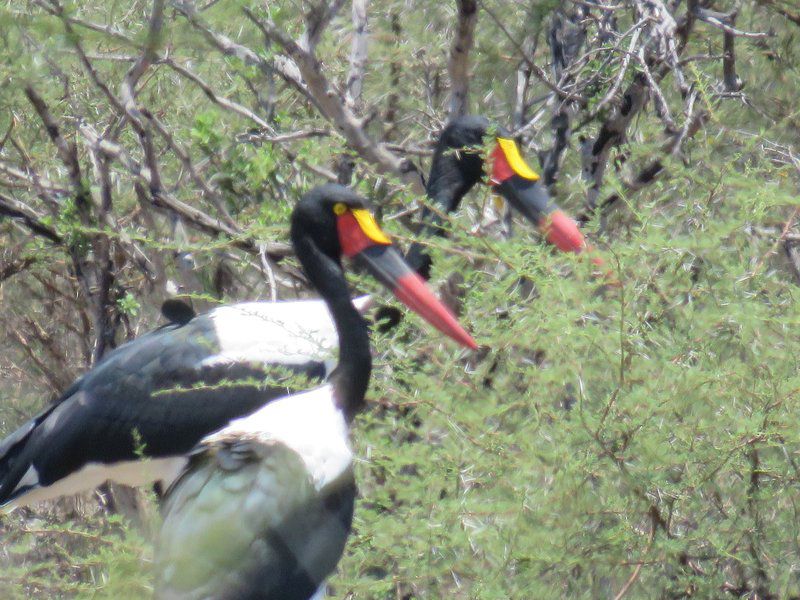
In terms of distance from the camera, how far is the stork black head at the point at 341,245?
11.5ft

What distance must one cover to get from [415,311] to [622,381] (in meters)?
1.01

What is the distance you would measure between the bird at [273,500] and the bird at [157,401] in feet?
1.80

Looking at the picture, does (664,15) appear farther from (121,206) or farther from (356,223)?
(121,206)

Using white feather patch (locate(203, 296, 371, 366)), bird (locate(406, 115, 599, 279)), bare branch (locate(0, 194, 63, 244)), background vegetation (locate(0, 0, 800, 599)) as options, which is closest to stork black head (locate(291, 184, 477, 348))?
background vegetation (locate(0, 0, 800, 599))

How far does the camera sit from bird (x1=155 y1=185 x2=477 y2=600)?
2.60 meters

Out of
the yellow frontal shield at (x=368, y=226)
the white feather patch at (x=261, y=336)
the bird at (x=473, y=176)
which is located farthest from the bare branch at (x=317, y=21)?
the white feather patch at (x=261, y=336)

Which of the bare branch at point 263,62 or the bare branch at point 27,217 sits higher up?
the bare branch at point 263,62

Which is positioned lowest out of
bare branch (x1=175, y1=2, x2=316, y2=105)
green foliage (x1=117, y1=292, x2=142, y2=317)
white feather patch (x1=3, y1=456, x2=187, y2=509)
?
white feather patch (x1=3, y1=456, x2=187, y2=509)

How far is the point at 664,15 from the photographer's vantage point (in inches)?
138

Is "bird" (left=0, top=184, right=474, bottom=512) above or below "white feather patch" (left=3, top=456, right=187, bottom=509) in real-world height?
above

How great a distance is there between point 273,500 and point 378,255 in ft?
3.42

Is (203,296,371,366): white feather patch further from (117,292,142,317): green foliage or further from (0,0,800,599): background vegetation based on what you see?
(117,292,142,317): green foliage

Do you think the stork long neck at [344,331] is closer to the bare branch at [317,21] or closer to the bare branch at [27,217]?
the bare branch at [317,21]

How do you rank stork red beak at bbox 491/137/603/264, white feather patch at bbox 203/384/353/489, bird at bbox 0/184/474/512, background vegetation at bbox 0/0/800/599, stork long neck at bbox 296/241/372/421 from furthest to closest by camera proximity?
stork red beak at bbox 491/137/603/264 < bird at bbox 0/184/474/512 < stork long neck at bbox 296/241/372/421 < white feather patch at bbox 203/384/353/489 < background vegetation at bbox 0/0/800/599
